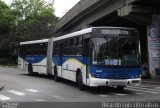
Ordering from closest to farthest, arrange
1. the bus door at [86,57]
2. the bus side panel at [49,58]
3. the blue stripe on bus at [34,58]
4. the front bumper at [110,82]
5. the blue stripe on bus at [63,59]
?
the front bumper at [110,82]
the bus door at [86,57]
the blue stripe on bus at [63,59]
the bus side panel at [49,58]
the blue stripe on bus at [34,58]

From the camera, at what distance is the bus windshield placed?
18391 mm

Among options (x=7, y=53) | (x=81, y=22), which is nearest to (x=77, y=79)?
(x=81, y=22)

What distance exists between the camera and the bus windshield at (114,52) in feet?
60.3

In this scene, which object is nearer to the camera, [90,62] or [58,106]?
[58,106]

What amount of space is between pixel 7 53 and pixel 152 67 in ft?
163

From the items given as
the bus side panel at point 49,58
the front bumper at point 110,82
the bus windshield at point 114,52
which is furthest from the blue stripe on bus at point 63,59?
the bus side panel at point 49,58

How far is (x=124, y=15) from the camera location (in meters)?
34.0

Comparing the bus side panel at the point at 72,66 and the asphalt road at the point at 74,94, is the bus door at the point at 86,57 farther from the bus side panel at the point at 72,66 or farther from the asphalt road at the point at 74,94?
the asphalt road at the point at 74,94

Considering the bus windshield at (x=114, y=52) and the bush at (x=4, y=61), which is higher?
the bus windshield at (x=114, y=52)

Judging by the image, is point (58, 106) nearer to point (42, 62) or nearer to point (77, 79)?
point (77, 79)

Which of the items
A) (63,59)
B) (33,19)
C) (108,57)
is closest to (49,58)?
(63,59)

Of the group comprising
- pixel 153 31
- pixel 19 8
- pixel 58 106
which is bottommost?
pixel 58 106

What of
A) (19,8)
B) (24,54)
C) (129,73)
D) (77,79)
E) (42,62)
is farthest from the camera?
(19,8)

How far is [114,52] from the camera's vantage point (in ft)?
60.6
